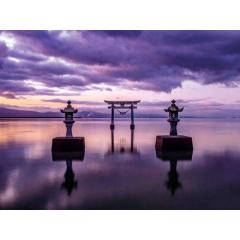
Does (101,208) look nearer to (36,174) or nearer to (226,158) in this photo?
(36,174)

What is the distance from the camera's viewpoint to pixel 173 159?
1076 centimetres

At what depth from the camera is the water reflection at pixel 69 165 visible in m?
7.27

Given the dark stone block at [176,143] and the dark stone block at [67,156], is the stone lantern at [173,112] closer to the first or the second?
the dark stone block at [176,143]

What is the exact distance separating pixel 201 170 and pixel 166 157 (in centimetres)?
200

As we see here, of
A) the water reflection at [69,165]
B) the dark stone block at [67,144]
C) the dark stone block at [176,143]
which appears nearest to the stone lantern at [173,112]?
the dark stone block at [176,143]

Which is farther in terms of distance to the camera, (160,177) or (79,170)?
(79,170)

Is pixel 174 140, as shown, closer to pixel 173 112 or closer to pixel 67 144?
pixel 173 112

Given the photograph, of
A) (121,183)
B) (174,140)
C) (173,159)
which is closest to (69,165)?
(121,183)

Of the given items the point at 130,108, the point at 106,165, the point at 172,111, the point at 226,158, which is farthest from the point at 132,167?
the point at 130,108

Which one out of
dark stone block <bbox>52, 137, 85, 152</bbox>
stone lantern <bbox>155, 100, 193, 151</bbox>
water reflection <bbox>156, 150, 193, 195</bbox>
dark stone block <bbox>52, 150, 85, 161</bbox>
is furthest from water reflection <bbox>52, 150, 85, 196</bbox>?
stone lantern <bbox>155, 100, 193, 151</bbox>

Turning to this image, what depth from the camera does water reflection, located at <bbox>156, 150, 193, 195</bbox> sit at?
7553 mm

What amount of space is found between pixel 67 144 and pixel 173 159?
3.48 meters

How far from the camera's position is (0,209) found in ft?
18.7

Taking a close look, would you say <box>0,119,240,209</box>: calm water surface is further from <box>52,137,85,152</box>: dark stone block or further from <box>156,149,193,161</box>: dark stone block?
<box>52,137,85,152</box>: dark stone block
